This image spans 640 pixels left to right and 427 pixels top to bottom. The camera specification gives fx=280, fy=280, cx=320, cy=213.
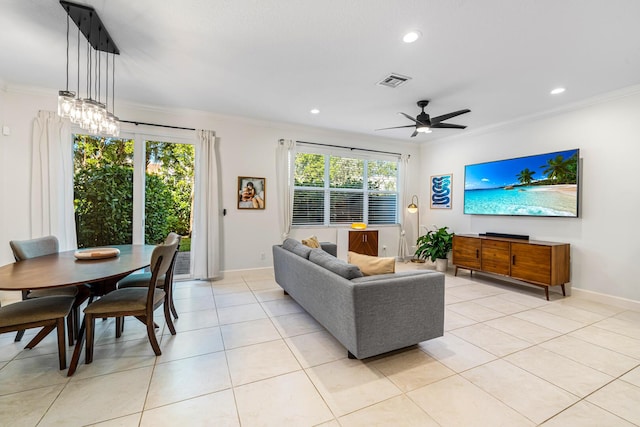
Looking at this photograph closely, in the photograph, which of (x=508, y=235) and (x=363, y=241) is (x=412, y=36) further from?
(x=363, y=241)

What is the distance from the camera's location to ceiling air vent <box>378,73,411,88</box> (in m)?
3.19

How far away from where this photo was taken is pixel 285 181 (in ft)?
17.1

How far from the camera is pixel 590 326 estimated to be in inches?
117

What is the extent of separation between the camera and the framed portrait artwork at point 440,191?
232 inches

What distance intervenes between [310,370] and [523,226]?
430cm

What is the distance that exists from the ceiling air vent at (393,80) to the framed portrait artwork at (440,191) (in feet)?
10.3

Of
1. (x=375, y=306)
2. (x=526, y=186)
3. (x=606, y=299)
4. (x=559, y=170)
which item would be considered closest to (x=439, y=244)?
(x=526, y=186)

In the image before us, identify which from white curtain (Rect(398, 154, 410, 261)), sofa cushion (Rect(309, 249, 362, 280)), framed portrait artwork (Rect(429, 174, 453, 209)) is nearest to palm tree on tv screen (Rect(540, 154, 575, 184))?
framed portrait artwork (Rect(429, 174, 453, 209))

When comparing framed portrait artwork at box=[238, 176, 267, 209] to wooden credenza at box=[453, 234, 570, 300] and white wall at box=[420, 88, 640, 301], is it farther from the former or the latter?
white wall at box=[420, 88, 640, 301]

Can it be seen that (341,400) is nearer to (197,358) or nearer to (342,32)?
(197,358)

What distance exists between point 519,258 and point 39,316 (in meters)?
5.37

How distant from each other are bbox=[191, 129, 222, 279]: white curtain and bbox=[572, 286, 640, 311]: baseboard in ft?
17.8

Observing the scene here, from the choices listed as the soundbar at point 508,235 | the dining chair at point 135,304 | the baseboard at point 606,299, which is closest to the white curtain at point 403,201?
the soundbar at point 508,235

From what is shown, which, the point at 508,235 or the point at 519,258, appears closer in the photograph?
the point at 519,258
